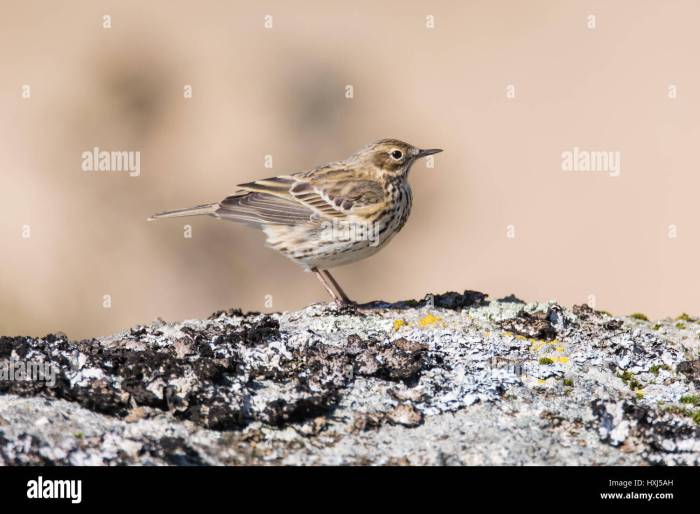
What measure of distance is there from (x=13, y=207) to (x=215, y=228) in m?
3.04

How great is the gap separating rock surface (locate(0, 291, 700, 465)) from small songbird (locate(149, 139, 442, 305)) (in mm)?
2096

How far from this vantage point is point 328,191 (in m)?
9.38

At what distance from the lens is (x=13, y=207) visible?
14242mm

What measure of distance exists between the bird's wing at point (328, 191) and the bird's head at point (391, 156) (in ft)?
0.79

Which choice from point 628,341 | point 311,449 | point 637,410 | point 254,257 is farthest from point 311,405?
point 254,257

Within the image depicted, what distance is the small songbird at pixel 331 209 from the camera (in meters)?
8.81

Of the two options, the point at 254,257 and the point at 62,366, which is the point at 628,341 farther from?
the point at 254,257

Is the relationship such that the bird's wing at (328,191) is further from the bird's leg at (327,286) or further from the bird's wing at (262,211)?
the bird's leg at (327,286)

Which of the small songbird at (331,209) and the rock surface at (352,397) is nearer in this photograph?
the rock surface at (352,397)

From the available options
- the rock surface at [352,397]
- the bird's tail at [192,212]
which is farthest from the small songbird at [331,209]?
the rock surface at [352,397]

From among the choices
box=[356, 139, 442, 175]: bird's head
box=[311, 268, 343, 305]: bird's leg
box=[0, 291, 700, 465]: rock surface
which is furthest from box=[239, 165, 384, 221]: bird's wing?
box=[0, 291, 700, 465]: rock surface

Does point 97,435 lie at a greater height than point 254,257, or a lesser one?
lesser

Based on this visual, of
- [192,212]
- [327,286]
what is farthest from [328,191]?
[192,212]

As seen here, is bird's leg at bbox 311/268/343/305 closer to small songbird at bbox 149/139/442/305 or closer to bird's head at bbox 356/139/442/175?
small songbird at bbox 149/139/442/305
